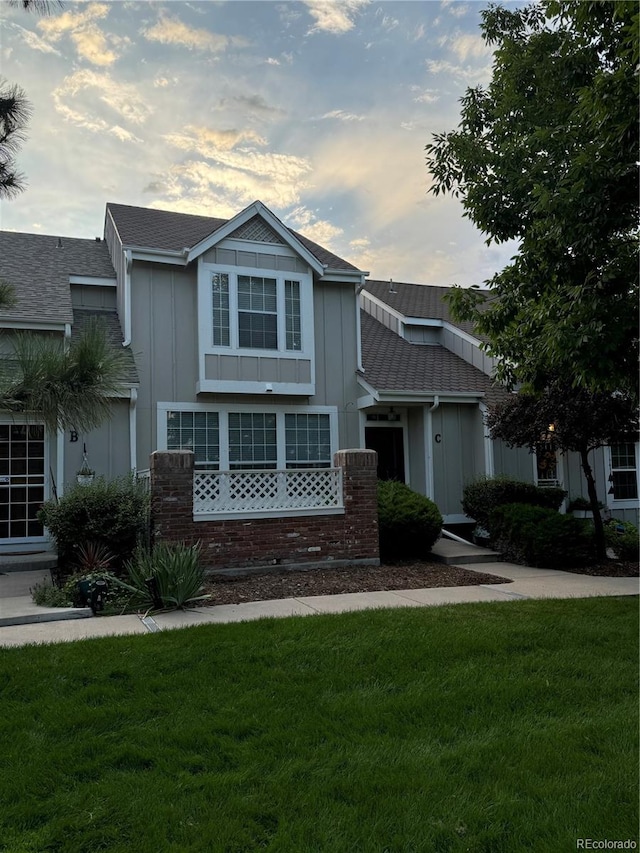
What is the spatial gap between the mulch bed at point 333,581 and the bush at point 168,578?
14.4 inches

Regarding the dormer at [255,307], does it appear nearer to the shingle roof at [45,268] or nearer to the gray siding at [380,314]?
the shingle roof at [45,268]

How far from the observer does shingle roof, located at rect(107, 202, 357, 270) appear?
12.9 meters

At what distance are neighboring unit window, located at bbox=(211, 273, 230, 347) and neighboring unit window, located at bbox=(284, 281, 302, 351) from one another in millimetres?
1257

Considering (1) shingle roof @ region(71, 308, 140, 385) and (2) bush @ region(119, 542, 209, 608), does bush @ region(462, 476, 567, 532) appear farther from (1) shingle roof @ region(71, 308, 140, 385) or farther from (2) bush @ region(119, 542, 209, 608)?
(1) shingle roof @ region(71, 308, 140, 385)

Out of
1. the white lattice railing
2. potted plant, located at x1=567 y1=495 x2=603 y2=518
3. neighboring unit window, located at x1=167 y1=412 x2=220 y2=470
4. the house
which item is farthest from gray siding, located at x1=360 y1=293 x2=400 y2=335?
the white lattice railing

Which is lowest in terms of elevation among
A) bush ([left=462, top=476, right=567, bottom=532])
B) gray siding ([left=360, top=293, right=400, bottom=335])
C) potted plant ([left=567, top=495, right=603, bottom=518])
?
potted plant ([left=567, top=495, right=603, bottom=518])

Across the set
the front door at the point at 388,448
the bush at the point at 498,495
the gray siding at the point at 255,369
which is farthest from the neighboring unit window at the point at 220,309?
the bush at the point at 498,495

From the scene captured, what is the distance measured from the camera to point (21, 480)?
441 inches

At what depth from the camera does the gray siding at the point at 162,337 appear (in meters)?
12.0

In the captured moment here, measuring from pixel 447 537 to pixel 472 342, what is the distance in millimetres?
5204

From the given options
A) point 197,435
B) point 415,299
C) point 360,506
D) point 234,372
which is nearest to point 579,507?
point 360,506

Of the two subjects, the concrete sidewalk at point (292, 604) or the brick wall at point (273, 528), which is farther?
the brick wall at point (273, 528)

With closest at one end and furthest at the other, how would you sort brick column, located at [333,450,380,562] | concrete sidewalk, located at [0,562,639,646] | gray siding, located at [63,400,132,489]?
concrete sidewalk, located at [0,562,639,646]
brick column, located at [333,450,380,562]
gray siding, located at [63,400,132,489]

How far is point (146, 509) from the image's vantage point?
8.99 meters
